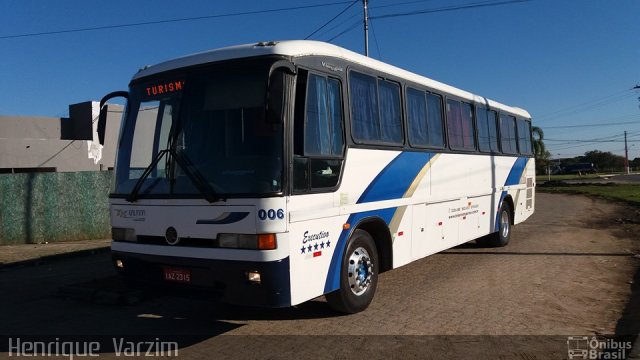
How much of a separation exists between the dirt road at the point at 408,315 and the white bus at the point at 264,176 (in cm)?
54

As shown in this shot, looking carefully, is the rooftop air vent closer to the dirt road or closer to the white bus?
the white bus

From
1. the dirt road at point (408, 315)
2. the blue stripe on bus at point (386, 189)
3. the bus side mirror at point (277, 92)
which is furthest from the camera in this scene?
the blue stripe on bus at point (386, 189)

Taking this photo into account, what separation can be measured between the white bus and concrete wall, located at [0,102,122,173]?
627 inches

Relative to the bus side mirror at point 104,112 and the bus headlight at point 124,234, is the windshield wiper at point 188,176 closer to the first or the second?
the bus headlight at point 124,234

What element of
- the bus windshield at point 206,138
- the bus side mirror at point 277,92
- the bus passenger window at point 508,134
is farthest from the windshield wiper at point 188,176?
the bus passenger window at point 508,134

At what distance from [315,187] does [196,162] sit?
1.25m

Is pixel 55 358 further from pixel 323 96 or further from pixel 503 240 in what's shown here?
pixel 503 240

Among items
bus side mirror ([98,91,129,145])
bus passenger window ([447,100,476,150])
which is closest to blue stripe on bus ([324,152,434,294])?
bus passenger window ([447,100,476,150])

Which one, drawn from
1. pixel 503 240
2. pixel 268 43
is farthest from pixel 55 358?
pixel 503 240

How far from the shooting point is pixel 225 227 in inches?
207

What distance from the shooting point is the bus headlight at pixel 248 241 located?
16.7 ft

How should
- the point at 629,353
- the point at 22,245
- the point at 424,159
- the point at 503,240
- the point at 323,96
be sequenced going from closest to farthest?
the point at 629,353 < the point at 323,96 < the point at 424,159 < the point at 503,240 < the point at 22,245

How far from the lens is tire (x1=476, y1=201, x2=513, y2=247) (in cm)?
1204

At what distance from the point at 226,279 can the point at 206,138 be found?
144 cm
